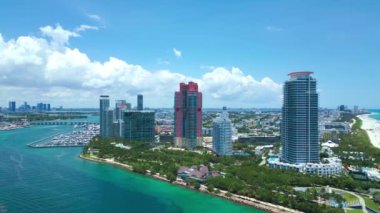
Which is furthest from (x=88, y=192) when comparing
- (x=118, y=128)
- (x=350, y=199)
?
(x=118, y=128)

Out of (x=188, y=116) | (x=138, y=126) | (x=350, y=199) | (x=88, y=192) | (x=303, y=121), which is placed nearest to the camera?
(x=350, y=199)

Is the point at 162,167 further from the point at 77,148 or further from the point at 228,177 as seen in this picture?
the point at 77,148

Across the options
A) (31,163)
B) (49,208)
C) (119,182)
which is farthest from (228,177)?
(31,163)

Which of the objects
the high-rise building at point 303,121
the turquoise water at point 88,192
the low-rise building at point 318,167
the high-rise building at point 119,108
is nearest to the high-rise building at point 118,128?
the high-rise building at point 119,108

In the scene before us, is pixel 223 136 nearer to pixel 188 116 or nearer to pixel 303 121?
pixel 188 116

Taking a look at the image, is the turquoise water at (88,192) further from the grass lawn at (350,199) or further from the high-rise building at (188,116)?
the high-rise building at (188,116)
